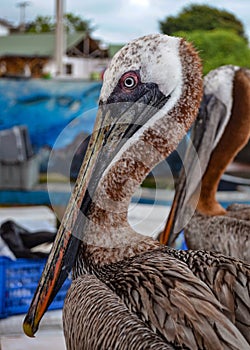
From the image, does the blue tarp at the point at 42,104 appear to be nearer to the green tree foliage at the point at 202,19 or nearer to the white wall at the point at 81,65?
the green tree foliage at the point at 202,19

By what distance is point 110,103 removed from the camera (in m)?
1.42

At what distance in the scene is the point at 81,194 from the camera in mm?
1416

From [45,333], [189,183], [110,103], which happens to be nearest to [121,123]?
[110,103]

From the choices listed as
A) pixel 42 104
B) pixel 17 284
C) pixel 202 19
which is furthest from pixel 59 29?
pixel 17 284

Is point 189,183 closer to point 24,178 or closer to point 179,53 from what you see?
point 179,53

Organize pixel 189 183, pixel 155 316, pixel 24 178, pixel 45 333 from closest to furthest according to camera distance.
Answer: pixel 155 316
pixel 189 183
pixel 45 333
pixel 24 178

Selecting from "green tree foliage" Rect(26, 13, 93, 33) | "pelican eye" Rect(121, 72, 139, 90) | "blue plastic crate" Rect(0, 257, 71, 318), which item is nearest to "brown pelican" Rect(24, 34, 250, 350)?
"pelican eye" Rect(121, 72, 139, 90)

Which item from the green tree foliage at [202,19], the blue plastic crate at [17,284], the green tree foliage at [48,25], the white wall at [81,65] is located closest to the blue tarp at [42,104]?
the green tree foliage at [202,19]

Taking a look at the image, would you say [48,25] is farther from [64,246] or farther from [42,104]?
[64,246]

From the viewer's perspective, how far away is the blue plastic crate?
2.64 metres

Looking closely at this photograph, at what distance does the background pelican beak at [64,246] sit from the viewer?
1406 mm

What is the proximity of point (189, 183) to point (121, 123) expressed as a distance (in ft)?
1.98

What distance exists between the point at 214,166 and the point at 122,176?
879 mm

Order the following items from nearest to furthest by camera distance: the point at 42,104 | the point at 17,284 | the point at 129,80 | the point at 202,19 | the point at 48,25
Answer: the point at 129,80
the point at 17,284
the point at 202,19
the point at 42,104
the point at 48,25
